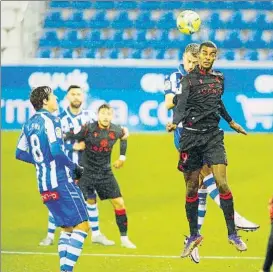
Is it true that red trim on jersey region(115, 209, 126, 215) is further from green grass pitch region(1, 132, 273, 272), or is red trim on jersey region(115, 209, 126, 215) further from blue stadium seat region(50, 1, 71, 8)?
blue stadium seat region(50, 1, 71, 8)

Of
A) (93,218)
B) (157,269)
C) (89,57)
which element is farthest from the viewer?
(89,57)

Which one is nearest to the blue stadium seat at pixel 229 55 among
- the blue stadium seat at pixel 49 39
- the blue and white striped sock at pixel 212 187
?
the blue stadium seat at pixel 49 39

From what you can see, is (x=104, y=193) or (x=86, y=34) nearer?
(x=104, y=193)

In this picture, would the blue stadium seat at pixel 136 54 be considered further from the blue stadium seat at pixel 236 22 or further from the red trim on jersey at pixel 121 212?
the red trim on jersey at pixel 121 212

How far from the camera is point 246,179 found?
10.7 metres

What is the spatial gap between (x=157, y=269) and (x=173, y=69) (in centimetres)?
275

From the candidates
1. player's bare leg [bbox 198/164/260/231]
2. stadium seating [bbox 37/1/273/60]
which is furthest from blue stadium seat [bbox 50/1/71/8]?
player's bare leg [bbox 198/164/260/231]

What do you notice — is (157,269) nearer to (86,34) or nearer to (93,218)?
(93,218)

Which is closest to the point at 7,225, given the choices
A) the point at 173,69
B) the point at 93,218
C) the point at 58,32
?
the point at 93,218

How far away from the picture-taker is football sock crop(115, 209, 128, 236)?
10.1m

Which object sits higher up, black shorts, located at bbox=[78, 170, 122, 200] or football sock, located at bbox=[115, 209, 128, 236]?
black shorts, located at bbox=[78, 170, 122, 200]

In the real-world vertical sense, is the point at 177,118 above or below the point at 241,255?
above

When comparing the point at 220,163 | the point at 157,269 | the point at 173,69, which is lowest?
the point at 157,269

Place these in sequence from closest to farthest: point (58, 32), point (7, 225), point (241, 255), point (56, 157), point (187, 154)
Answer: point (56, 157) → point (187, 154) → point (241, 255) → point (7, 225) → point (58, 32)
